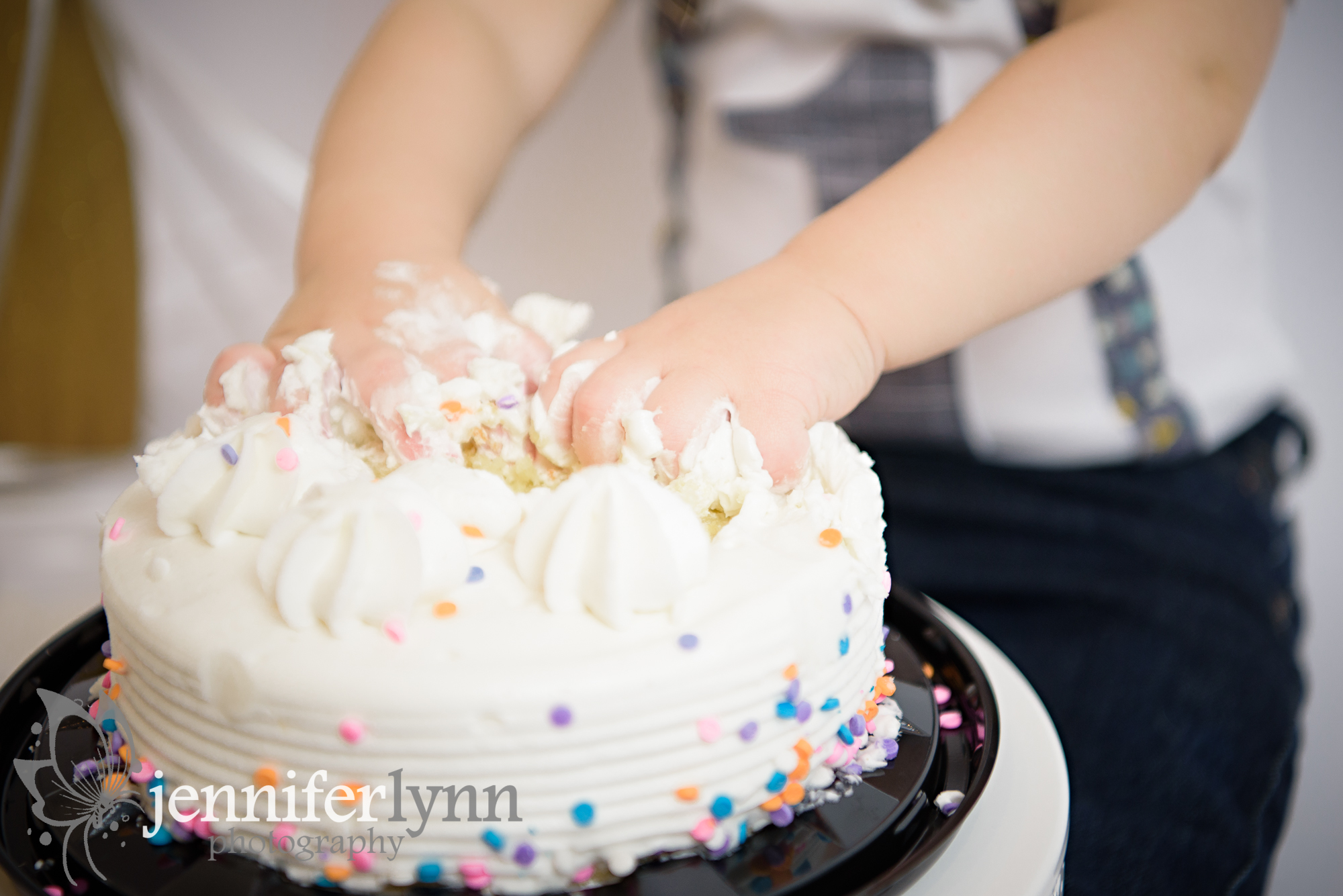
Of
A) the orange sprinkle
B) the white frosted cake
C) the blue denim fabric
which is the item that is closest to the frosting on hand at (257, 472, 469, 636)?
the white frosted cake

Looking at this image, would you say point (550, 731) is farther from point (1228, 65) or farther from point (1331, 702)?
point (1331, 702)

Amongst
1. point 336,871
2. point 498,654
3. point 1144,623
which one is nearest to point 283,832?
point 336,871

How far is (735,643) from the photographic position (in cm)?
45

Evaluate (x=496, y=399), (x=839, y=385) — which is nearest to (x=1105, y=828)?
(x=839, y=385)

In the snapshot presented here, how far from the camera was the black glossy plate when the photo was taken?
45 centimetres

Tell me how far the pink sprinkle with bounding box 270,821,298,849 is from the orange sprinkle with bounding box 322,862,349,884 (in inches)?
0.9

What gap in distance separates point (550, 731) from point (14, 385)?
1.64 meters

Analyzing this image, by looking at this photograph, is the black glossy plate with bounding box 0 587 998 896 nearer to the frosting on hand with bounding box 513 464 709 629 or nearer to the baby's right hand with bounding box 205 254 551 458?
the frosting on hand with bounding box 513 464 709 629

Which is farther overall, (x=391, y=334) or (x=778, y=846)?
(x=391, y=334)

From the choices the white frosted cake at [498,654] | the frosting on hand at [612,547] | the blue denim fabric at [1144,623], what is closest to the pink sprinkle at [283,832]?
the white frosted cake at [498,654]

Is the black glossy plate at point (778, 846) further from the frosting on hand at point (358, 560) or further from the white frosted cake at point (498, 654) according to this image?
the frosting on hand at point (358, 560)

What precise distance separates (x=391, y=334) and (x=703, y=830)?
15.4 inches

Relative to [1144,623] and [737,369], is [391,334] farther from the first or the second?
[1144,623]

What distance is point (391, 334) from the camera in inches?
26.0
